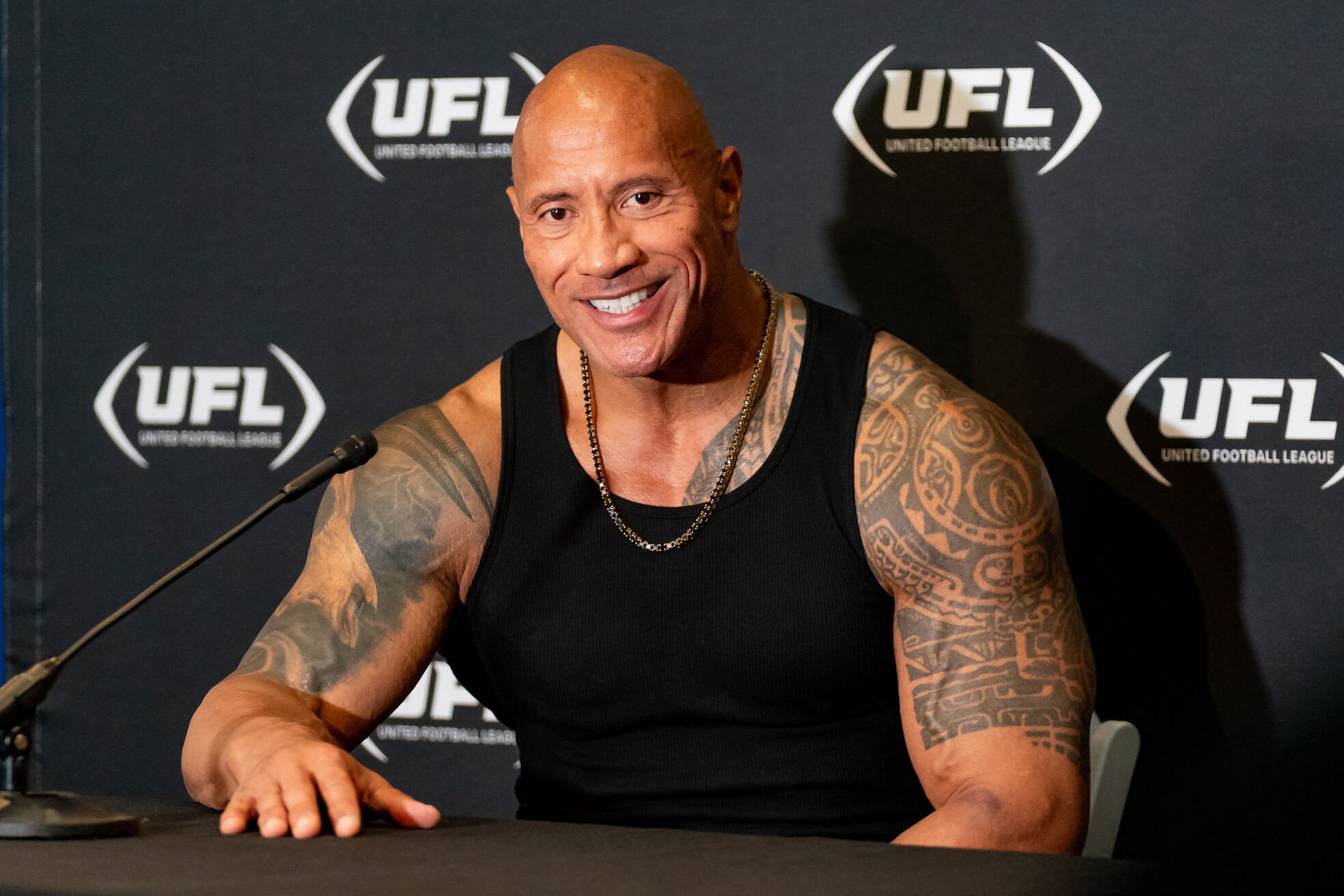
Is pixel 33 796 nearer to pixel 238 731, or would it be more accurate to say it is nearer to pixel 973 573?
pixel 238 731

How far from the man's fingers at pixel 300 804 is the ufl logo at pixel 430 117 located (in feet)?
4.54

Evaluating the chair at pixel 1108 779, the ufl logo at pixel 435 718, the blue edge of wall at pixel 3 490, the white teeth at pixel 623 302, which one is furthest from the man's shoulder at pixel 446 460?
the blue edge of wall at pixel 3 490

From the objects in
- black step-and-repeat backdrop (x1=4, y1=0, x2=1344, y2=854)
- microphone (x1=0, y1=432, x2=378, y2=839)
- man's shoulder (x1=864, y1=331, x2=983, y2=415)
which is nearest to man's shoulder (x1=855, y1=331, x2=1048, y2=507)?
man's shoulder (x1=864, y1=331, x2=983, y2=415)

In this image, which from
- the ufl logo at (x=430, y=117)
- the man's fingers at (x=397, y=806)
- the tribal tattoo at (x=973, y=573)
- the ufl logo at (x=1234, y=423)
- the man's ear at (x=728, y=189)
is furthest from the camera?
the ufl logo at (x=430, y=117)

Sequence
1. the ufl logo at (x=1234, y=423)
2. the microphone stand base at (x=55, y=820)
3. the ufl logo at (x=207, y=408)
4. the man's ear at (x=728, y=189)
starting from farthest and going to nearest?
1. the ufl logo at (x=207, y=408)
2. the ufl logo at (x=1234, y=423)
3. the man's ear at (x=728, y=189)
4. the microphone stand base at (x=55, y=820)

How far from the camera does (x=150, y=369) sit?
2.63m

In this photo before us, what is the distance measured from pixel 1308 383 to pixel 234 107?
6.12 feet

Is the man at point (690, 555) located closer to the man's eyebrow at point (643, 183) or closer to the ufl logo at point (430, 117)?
the man's eyebrow at point (643, 183)

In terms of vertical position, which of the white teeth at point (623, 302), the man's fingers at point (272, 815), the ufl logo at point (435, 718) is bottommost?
the ufl logo at point (435, 718)

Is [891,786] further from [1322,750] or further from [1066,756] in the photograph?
[1322,750]

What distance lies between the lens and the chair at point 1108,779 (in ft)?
6.14

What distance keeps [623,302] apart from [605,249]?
76mm

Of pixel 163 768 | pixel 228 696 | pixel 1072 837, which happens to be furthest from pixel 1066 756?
pixel 163 768

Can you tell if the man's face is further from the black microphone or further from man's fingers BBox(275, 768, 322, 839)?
man's fingers BBox(275, 768, 322, 839)
